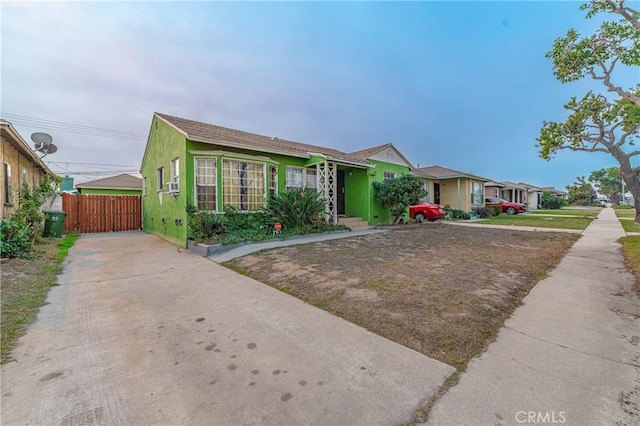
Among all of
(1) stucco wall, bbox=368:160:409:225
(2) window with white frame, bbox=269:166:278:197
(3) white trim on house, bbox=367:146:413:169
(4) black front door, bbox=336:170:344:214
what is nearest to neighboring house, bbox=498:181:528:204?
(3) white trim on house, bbox=367:146:413:169

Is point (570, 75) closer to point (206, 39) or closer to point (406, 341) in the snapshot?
point (406, 341)

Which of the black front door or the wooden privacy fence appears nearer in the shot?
the wooden privacy fence

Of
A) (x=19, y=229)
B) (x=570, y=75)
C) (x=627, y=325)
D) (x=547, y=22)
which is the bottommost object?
(x=627, y=325)

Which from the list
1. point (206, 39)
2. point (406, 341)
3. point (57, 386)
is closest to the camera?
point (57, 386)

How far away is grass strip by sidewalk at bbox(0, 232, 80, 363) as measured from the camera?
3.09m

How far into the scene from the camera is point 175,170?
10258mm

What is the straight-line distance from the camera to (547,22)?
12.1 metres

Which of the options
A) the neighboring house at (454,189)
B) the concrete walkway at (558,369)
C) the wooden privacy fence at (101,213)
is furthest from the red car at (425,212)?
the wooden privacy fence at (101,213)

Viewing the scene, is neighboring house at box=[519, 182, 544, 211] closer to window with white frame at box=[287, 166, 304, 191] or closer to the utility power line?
window with white frame at box=[287, 166, 304, 191]

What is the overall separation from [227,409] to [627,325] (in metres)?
4.60

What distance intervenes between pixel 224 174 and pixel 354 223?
670 centimetres

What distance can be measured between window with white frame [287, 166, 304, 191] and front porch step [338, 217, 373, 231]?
2.68 metres

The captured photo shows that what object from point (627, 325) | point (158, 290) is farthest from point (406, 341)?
point (158, 290)

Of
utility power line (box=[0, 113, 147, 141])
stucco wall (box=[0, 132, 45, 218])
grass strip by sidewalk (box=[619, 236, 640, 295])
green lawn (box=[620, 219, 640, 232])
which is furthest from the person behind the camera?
utility power line (box=[0, 113, 147, 141])
